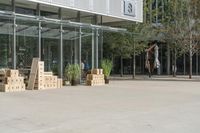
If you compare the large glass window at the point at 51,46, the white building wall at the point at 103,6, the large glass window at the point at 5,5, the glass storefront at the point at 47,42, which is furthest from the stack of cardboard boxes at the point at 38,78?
the large glass window at the point at 5,5

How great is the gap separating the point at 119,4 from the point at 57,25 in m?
5.98

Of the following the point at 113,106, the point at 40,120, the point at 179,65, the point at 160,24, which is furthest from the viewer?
the point at 179,65

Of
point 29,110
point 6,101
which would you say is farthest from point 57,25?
point 29,110

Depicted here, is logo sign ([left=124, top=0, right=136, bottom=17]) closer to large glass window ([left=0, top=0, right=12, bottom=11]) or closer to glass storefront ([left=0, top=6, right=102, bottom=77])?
glass storefront ([left=0, top=6, right=102, bottom=77])

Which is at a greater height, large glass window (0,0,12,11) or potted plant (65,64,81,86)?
large glass window (0,0,12,11)

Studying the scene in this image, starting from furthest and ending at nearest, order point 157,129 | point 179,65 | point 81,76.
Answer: point 179,65 < point 81,76 < point 157,129

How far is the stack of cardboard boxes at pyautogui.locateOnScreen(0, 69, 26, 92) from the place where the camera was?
809 inches

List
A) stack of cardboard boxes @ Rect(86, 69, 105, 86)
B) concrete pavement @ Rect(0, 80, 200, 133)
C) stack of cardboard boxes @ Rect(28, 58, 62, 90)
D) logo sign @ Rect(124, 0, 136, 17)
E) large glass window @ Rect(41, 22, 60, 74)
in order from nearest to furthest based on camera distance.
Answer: concrete pavement @ Rect(0, 80, 200, 133) < stack of cardboard boxes @ Rect(28, 58, 62, 90) < large glass window @ Rect(41, 22, 60, 74) < stack of cardboard boxes @ Rect(86, 69, 105, 86) < logo sign @ Rect(124, 0, 136, 17)

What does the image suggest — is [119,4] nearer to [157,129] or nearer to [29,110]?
[29,110]

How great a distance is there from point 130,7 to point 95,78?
24.9 feet

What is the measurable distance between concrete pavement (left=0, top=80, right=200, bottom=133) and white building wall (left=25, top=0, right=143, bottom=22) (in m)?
8.34

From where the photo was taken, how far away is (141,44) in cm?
3984

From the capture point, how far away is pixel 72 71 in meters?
25.7

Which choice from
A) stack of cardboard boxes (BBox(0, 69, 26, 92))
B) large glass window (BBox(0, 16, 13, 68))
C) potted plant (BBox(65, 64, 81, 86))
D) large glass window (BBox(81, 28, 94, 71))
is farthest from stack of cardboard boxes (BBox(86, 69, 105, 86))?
stack of cardboard boxes (BBox(0, 69, 26, 92))
